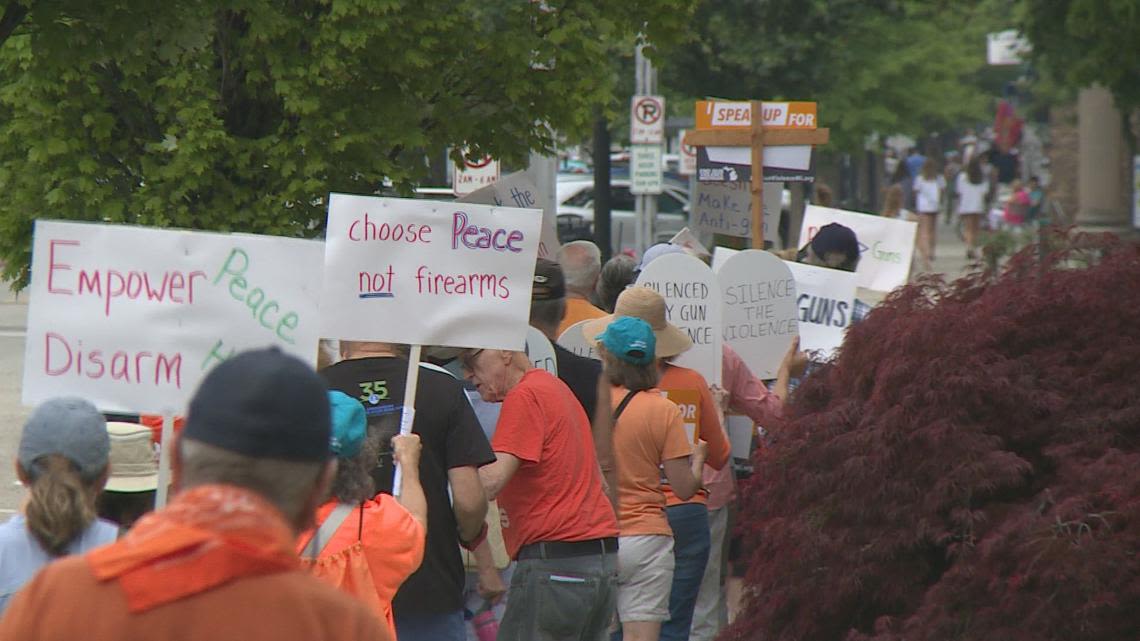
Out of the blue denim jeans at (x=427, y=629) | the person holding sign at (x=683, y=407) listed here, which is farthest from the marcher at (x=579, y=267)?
the blue denim jeans at (x=427, y=629)

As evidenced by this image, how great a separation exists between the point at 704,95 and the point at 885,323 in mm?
17920

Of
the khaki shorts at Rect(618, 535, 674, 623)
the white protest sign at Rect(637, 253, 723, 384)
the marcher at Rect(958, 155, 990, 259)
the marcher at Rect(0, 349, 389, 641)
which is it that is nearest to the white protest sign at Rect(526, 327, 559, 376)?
the khaki shorts at Rect(618, 535, 674, 623)

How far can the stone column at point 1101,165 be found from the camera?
26297 millimetres

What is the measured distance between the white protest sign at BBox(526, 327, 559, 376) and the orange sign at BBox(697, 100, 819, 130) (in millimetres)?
5286

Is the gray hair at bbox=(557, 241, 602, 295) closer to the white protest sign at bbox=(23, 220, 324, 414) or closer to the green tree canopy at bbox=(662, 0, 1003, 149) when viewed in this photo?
the white protest sign at bbox=(23, 220, 324, 414)

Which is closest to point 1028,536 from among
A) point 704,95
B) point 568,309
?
point 568,309

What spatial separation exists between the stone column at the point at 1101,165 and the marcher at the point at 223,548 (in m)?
25.4

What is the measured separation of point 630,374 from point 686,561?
1.04m

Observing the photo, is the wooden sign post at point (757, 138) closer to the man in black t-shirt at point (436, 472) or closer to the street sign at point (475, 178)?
the street sign at point (475, 178)

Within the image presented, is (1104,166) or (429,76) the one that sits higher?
(1104,166)

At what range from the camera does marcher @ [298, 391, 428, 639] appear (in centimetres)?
368

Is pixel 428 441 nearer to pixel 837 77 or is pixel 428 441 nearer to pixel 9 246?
pixel 9 246

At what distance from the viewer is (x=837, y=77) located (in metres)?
24.5

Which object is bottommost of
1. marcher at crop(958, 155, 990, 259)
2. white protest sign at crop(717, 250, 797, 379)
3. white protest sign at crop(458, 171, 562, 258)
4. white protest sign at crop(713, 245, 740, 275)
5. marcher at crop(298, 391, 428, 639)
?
marcher at crop(298, 391, 428, 639)
